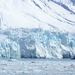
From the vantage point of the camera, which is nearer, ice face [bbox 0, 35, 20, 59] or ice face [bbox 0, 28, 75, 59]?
ice face [bbox 0, 35, 20, 59]

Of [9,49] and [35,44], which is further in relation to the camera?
[35,44]

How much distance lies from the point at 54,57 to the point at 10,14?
127ft

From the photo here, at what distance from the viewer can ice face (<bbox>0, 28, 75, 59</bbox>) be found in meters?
64.6

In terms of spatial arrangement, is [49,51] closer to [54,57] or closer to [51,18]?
[54,57]

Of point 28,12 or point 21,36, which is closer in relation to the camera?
point 21,36

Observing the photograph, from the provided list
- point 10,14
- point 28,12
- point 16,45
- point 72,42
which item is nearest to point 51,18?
point 28,12

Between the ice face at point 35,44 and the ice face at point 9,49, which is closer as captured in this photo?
the ice face at point 9,49

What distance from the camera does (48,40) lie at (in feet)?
225

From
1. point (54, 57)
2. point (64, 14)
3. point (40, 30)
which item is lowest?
point (54, 57)

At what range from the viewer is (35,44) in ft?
219

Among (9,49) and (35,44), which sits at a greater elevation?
(35,44)

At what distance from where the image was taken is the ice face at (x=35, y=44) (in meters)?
64.6

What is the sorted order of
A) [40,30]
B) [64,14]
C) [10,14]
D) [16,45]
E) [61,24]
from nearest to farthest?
[16,45] → [40,30] → [10,14] → [61,24] → [64,14]

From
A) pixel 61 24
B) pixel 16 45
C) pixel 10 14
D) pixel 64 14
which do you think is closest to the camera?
pixel 16 45
